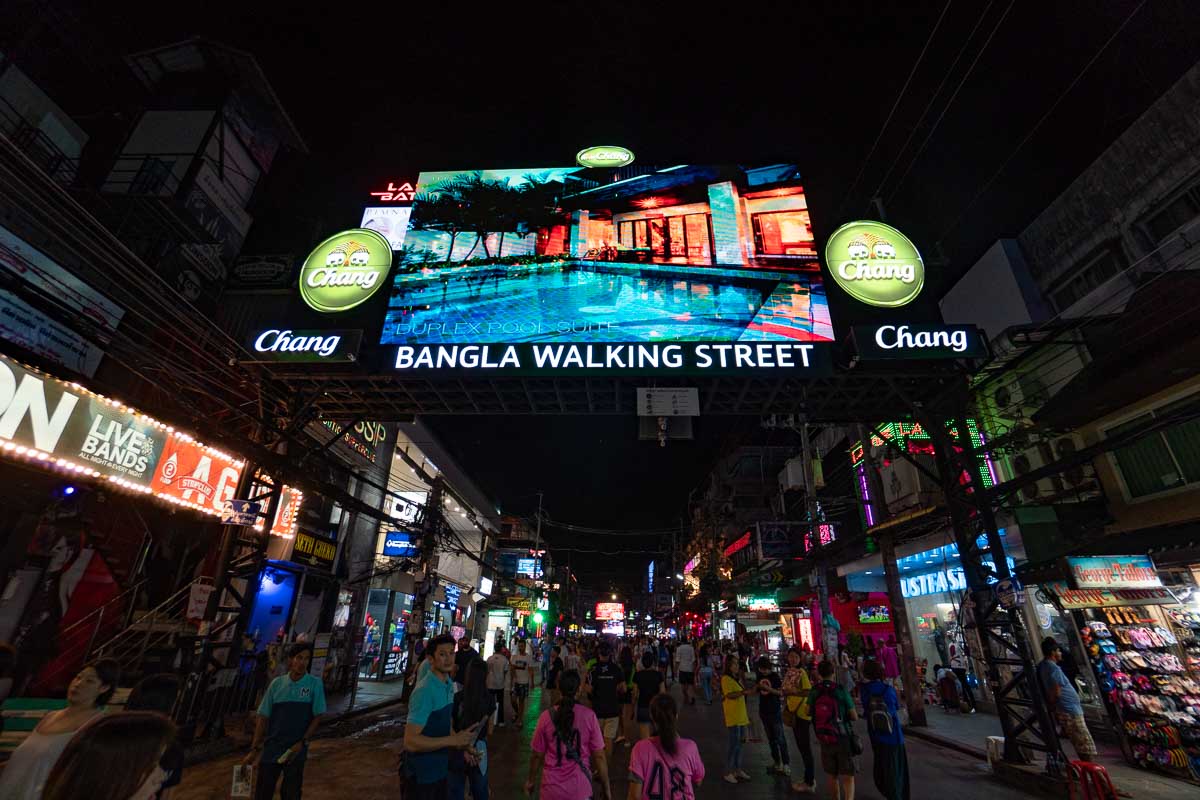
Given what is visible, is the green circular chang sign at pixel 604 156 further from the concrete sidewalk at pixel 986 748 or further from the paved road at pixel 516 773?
the concrete sidewalk at pixel 986 748

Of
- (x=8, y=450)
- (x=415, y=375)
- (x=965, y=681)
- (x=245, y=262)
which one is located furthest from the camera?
(x=245, y=262)

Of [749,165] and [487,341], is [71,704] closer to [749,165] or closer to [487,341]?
[487,341]

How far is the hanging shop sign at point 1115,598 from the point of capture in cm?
1019

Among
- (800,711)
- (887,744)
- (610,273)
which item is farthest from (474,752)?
(610,273)

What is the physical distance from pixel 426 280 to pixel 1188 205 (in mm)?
19665

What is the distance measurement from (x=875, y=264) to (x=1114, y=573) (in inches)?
330

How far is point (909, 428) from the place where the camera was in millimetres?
18266

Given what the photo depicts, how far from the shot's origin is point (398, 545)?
21125mm

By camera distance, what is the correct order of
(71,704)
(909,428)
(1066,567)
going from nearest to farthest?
(71,704) < (1066,567) < (909,428)

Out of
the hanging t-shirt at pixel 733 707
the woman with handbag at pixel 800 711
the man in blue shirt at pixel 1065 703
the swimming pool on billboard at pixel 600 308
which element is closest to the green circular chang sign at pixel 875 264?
the swimming pool on billboard at pixel 600 308

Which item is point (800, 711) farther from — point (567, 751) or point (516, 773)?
point (567, 751)

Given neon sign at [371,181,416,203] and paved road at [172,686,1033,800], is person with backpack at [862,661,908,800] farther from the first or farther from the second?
neon sign at [371,181,416,203]

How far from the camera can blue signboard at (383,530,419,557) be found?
20.7 metres

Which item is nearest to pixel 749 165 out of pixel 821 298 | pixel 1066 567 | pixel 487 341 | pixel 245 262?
pixel 821 298
